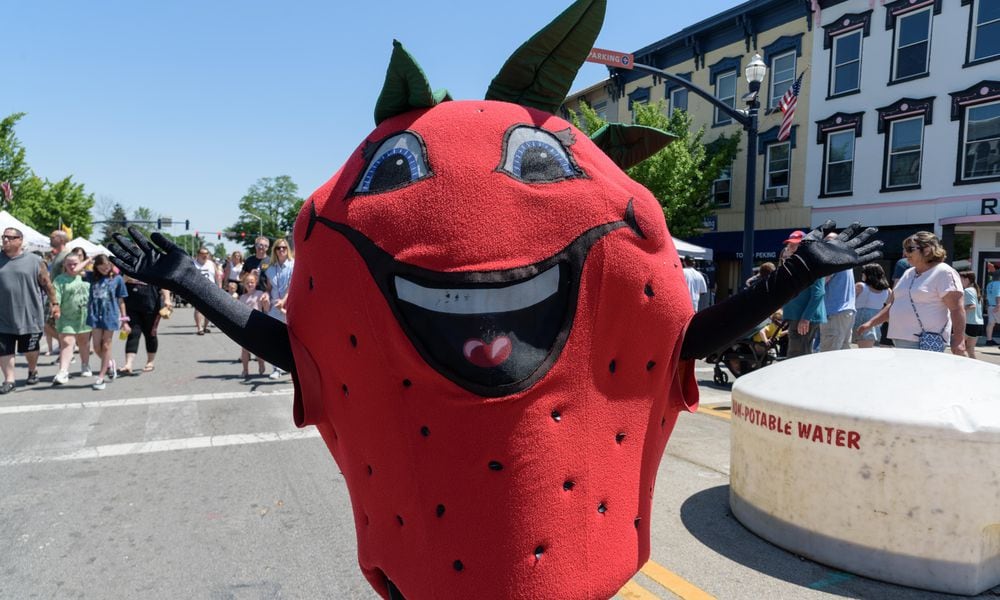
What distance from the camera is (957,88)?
49.1 ft

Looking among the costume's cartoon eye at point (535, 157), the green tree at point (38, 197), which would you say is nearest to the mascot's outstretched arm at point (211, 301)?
the costume's cartoon eye at point (535, 157)

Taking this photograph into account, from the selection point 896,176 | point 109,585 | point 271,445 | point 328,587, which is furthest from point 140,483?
point 896,176

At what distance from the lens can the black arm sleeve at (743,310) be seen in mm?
1502

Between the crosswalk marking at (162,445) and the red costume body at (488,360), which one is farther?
the crosswalk marking at (162,445)

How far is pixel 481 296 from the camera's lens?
4.31ft

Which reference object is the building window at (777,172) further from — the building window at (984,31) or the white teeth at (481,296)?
the white teeth at (481,296)

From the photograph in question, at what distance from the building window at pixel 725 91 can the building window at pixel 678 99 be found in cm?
122

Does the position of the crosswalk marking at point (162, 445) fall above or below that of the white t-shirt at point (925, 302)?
below

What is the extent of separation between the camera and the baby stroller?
26.4 feet

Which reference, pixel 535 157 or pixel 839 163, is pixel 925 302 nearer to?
pixel 535 157

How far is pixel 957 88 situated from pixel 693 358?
17.6m

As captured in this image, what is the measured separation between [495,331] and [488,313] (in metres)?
0.04

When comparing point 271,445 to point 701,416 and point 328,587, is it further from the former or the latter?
point 701,416

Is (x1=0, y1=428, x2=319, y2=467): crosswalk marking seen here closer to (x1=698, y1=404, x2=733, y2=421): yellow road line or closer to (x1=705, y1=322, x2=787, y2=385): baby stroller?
(x1=698, y1=404, x2=733, y2=421): yellow road line
